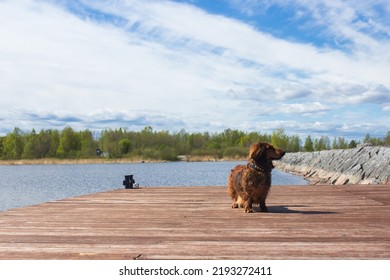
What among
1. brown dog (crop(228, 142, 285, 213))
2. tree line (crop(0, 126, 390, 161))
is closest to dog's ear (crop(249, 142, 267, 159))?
brown dog (crop(228, 142, 285, 213))

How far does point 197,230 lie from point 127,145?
188 feet

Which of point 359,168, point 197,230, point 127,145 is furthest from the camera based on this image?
point 127,145

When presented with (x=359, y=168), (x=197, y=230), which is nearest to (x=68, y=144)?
(x=359, y=168)

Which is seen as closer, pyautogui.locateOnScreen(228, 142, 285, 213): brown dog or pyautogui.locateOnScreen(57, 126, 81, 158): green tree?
pyautogui.locateOnScreen(228, 142, 285, 213): brown dog

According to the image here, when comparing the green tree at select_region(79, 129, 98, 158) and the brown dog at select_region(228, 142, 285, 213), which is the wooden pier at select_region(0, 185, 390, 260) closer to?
the brown dog at select_region(228, 142, 285, 213)

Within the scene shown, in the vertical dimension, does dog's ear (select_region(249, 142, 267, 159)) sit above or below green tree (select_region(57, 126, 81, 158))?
below

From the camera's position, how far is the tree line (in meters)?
56.1

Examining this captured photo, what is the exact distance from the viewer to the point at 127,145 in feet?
197

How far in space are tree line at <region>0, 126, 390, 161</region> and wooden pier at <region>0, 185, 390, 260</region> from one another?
48137 mm

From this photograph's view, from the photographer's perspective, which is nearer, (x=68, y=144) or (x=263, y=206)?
→ (x=263, y=206)

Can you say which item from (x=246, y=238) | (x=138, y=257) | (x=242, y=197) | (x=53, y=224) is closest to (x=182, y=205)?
(x=242, y=197)

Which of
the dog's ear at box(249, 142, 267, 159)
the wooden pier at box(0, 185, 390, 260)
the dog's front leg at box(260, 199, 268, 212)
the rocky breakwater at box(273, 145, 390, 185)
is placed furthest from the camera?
the rocky breakwater at box(273, 145, 390, 185)

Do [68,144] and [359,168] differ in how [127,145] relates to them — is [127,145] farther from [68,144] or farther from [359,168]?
[359,168]

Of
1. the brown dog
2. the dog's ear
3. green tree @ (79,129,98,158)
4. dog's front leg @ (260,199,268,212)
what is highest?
green tree @ (79,129,98,158)
